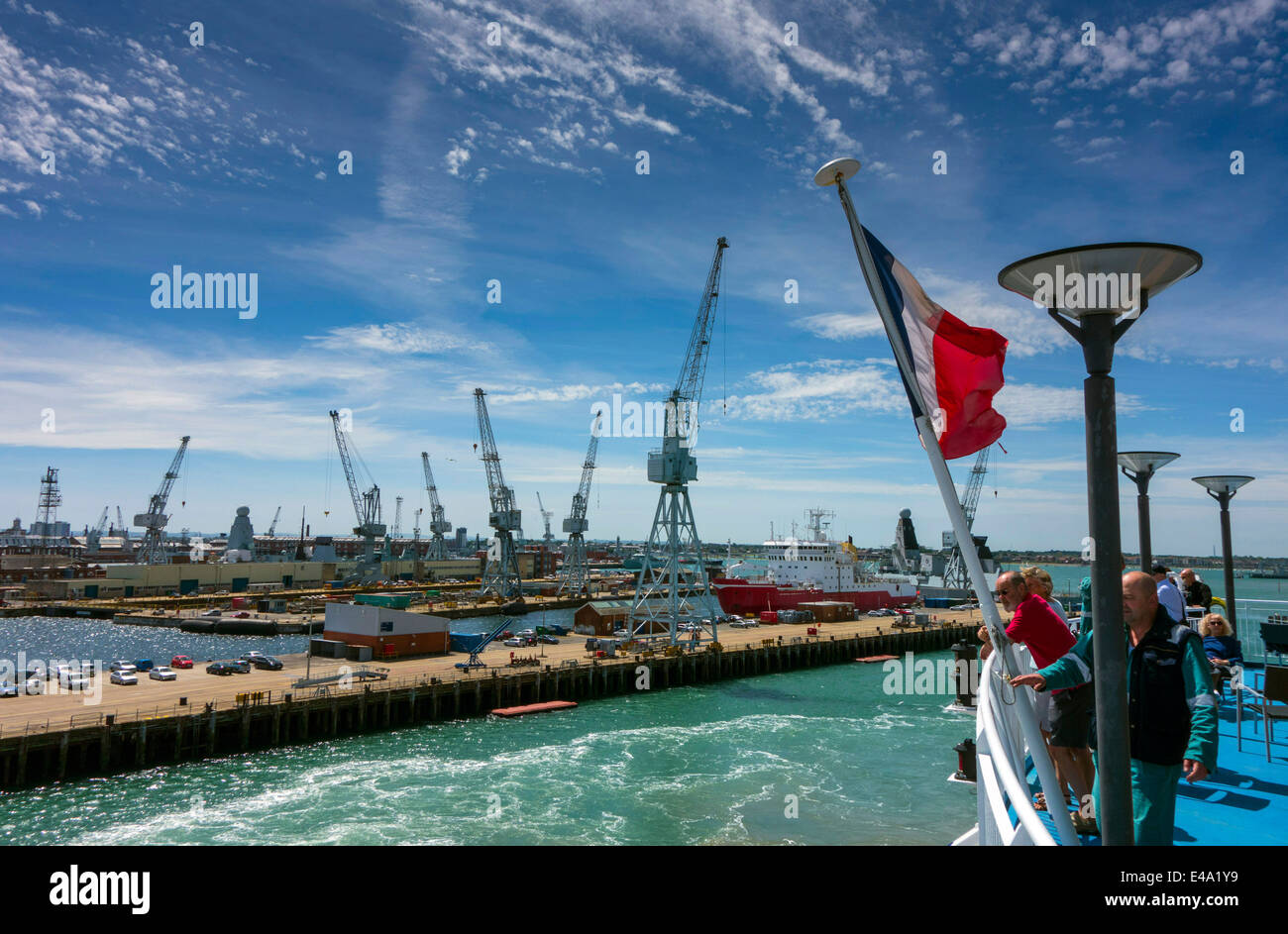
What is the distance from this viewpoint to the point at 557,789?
77.4 ft

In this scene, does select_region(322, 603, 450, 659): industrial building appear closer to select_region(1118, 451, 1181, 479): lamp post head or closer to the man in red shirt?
select_region(1118, 451, 1181, 479): lamp post head

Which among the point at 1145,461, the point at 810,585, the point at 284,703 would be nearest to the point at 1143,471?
the point at 1145,461

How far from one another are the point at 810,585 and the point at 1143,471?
69.2 metres

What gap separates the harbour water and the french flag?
1562cm

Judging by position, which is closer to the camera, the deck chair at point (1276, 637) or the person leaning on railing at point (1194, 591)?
the person leaning on railing at point (1194, 591)

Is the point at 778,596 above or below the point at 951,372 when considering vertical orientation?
below

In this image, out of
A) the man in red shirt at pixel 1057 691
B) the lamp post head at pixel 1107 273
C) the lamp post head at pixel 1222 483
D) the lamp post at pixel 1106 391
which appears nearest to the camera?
the lamp post at pixel 1106 391

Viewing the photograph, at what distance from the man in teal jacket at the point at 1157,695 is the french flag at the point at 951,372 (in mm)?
1874

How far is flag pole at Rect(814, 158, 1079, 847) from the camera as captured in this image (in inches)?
172

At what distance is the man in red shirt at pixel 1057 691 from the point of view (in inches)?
222

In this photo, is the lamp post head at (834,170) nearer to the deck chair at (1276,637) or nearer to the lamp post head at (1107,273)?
the lamp post head at (1107,273)

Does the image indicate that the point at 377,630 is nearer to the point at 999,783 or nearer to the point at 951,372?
the point at 951,372

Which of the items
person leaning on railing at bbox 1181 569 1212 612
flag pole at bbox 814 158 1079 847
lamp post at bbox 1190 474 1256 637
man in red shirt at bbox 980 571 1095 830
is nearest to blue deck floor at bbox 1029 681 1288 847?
man in red shirt at bbox 980 571 1095 830

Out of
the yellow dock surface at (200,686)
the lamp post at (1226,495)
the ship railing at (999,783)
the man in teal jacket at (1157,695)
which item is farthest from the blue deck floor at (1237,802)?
the yellow dock surface at (200,686)
